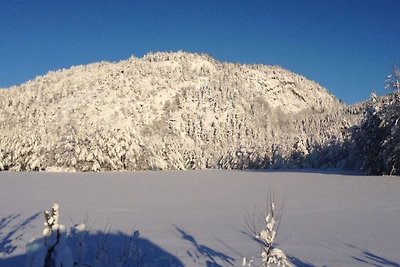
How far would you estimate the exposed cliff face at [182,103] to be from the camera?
4257 inches

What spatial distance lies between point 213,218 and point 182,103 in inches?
5595

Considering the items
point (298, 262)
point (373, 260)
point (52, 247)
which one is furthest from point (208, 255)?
point (52, 247)

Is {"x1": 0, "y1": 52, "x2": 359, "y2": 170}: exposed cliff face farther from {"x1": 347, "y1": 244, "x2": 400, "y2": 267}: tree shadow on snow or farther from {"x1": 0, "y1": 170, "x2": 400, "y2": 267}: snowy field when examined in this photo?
{"x1": 347, "y1": 244, "x2": 400, "y2": 267}: tree shadow on snow

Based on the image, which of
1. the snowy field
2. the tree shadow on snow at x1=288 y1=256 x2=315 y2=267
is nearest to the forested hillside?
the snowy field

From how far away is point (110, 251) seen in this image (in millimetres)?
4684

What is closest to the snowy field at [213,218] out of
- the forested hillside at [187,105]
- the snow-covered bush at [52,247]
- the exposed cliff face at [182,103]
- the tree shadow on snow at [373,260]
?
the tree shadow on snow at [373,260]

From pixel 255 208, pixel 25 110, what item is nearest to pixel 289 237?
pixel 255 208

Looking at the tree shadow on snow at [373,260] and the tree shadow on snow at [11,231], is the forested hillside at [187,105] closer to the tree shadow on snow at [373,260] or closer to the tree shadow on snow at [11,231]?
the tree shadow on snow at [11,231]

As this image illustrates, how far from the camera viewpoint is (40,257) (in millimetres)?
2883

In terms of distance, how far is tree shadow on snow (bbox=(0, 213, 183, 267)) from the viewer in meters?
3.93

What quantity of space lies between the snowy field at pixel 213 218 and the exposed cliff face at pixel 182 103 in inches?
1952

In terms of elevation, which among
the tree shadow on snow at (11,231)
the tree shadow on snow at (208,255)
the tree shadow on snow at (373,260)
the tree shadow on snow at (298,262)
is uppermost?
the tree shadow on snow at (373,260)

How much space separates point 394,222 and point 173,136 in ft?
409

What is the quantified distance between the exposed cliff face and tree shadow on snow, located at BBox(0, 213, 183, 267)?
55002mm
